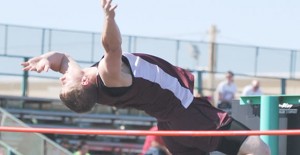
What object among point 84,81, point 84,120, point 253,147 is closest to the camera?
point 84,81

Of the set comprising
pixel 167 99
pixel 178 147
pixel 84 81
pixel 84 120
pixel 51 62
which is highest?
pixel 51 62

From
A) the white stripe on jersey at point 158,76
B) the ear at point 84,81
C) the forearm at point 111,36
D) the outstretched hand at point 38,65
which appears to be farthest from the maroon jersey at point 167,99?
the outstretched hand at point 38,65

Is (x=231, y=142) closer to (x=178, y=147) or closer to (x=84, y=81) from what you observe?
(x=178, y=147)

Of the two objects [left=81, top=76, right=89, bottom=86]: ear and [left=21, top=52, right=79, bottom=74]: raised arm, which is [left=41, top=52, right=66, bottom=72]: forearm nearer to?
[left=21, top=52, right=79, bottom=74]: raised arm

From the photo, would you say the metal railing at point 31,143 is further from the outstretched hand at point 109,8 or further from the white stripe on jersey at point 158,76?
the outstretched hand at point 109,8

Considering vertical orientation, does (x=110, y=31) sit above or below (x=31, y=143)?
above

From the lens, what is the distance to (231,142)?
19.2 feet

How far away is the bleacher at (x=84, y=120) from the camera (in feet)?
58.2

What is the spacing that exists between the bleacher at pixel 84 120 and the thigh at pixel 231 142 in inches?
454

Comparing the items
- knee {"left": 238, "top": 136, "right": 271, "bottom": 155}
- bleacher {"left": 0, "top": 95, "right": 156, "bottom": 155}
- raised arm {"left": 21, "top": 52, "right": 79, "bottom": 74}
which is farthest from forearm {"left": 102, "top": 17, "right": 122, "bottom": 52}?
bleacher {"left": 0, "top": 95, "right": 156, "bottom": 155}

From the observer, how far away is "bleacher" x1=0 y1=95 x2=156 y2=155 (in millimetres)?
17734

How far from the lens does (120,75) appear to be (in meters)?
5.35

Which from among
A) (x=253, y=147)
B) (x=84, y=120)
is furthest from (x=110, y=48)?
(x=84, y=120)

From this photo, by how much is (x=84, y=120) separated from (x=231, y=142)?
12565 mm
